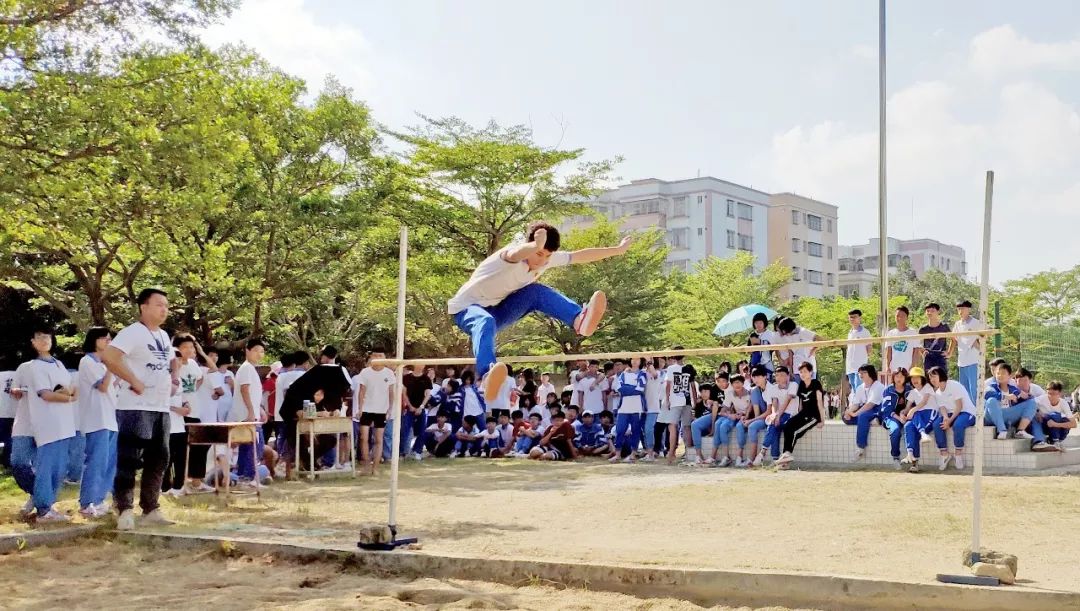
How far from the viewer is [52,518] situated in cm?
804

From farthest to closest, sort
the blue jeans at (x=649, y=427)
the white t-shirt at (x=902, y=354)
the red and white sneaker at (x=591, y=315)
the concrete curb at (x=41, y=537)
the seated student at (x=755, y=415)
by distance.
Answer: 1. the blue jeans at (x=649, y=427)
2. the seated student at (x=755, y=415)
3. the white t-shirt at (x=902, y=354)
4. the concrete curb at (x=41, y=537)
5. the red and white sneaker at (x=591, y=315)

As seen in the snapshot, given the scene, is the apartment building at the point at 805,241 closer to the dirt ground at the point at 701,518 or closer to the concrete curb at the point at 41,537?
the dirt ground at the point at 701,518

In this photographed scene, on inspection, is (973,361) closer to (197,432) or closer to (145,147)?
(197,432)

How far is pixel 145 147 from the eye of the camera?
12.4m

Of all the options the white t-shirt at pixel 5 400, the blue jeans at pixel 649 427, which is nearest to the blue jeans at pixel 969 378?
the blue jeans at pixel 649 427

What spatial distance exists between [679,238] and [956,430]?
181 feet

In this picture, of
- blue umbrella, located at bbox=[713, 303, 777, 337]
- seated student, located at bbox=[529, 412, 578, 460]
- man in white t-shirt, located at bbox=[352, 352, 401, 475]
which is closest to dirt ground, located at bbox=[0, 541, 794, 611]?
man in white t-shirt, located at bbox=[352, 352, 401, 475]

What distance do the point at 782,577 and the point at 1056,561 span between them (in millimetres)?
2041

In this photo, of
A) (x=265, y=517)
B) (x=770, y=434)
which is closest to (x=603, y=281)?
(x=770, y=434)

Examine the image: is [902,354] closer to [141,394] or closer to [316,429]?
[316,429]

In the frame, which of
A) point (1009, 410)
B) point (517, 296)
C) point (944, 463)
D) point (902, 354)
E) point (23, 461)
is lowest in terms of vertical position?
point (944, 463)

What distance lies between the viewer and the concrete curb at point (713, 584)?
512cm

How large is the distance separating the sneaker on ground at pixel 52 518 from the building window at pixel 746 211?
210 ft

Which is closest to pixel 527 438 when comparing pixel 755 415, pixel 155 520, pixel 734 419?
pixel 734 419
